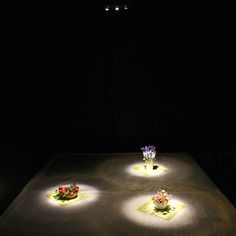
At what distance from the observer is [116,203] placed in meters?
6.00

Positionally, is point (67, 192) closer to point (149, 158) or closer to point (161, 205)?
point (161, 205)

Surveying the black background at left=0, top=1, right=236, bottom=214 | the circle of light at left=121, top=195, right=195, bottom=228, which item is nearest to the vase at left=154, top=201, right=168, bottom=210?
the circle of light at left=121, top=195, right=195, bottom=228

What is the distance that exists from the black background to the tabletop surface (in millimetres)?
885

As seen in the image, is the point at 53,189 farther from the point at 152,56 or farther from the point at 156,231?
the point at 152,56

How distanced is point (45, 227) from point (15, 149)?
6.60 ft

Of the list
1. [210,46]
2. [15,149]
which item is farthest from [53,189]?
[210,46]

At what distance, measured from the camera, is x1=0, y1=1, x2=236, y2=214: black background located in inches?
323

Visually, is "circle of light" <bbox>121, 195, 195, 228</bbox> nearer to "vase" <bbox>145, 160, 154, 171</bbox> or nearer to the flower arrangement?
the flower arrangement

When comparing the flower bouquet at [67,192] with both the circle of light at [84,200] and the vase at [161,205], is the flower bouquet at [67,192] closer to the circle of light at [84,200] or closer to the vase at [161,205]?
the circle of light at [84,200]

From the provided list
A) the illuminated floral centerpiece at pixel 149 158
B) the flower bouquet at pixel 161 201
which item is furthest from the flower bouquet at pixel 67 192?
the illuminated floral centerpiece at pixel 149 158

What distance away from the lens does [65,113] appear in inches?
367

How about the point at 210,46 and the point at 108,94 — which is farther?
the point at 108,94

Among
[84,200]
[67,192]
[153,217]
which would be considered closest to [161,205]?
[153,217]

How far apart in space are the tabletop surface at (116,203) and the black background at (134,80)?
885 mm
